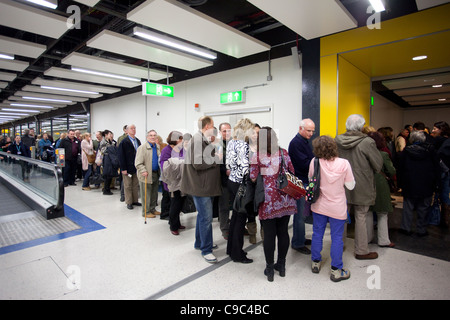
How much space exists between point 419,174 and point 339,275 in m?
2.00

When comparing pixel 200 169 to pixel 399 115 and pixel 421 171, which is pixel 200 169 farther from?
pixel 399 115

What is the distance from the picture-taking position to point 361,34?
3.95 metres

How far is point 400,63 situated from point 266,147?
4134 millimetres

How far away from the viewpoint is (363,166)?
9.15 ft

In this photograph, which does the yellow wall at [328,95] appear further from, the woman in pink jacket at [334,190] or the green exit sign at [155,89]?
the green exit sign at [155,89]

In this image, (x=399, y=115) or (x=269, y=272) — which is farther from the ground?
(x=399, y=115)

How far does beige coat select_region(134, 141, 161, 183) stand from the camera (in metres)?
4.37

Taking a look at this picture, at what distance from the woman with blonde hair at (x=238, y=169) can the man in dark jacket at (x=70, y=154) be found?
20.1 feet

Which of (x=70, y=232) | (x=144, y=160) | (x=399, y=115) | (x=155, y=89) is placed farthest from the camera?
(x=399, y=115)

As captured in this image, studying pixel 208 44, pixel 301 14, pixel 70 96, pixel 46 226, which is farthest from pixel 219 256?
pixel 70 96

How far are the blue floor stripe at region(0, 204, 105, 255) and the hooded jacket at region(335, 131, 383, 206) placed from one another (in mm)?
3671

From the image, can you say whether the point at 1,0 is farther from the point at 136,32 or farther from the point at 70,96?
the point at 70,96

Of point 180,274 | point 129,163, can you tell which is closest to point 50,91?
point 129,163

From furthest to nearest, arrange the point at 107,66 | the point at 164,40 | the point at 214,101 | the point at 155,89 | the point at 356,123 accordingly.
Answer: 1. the point at 214,101
2. the point at 155,89
3. the point at 107,66
4. the point at 164,40
5. the point at 356,123
